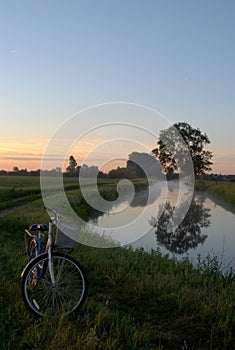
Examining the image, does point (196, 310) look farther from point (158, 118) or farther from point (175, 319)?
point (158, 118)

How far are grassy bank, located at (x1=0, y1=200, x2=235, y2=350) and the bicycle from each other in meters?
0.17

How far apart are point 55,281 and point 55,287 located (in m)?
0.09

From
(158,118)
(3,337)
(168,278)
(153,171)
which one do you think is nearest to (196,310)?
(168,278)

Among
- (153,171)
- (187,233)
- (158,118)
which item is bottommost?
(187,233)

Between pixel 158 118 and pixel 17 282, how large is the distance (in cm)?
471

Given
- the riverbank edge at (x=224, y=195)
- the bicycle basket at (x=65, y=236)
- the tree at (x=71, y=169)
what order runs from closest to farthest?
1. the bicycle basket at (x=65, y=236)
2. the tree at (x=71, y=169)
3. the riverbank edge at (x=224, y=195)

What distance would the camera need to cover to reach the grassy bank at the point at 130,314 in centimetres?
365

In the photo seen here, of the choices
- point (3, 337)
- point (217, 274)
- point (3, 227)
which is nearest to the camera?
point (3, 337)

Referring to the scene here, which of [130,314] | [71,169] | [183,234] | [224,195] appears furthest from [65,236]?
[224,195]

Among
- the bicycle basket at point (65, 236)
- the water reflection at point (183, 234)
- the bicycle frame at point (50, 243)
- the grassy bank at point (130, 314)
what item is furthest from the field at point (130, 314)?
the water reflection at point (183, 234)

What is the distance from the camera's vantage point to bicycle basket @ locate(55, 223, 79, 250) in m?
4.42

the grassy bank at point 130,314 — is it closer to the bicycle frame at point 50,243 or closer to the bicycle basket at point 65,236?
Answer: the bicycle frame at point 50,243

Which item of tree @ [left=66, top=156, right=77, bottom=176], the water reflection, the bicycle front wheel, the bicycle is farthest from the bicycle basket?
the water reflection

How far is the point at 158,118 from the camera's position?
26.7 ft
